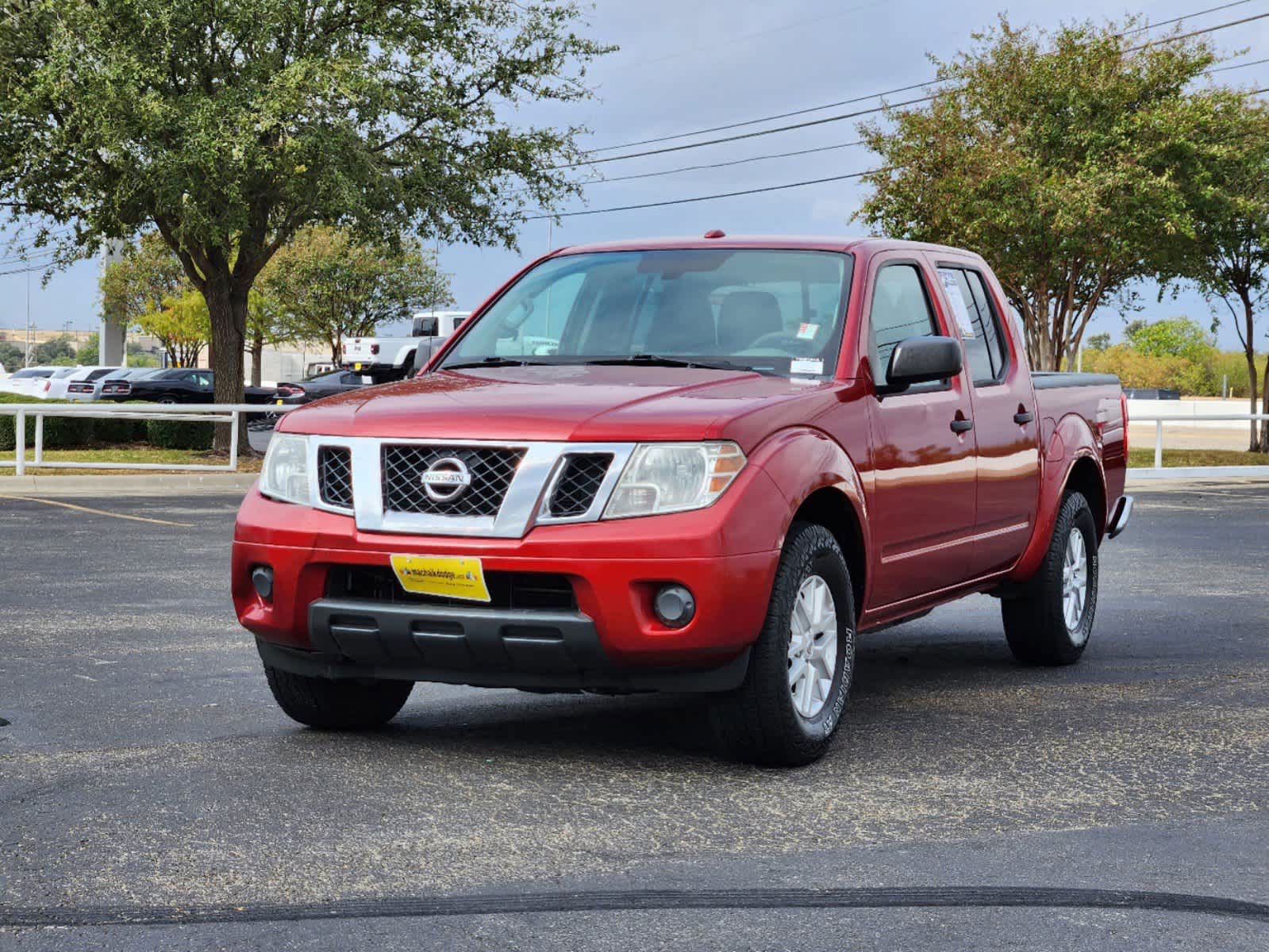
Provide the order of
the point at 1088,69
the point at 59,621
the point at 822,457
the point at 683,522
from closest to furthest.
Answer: the point at 683,522 < the point at 822,457 < the point at 59,621 < the point at 1088,69

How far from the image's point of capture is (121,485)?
69.7ft

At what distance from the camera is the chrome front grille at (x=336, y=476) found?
223 inches

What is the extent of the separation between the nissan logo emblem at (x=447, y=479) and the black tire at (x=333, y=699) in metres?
1.00

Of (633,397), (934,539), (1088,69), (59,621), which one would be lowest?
(59,621)

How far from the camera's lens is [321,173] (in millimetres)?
24141

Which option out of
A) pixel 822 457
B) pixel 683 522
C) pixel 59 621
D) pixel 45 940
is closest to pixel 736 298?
pixel 822 457

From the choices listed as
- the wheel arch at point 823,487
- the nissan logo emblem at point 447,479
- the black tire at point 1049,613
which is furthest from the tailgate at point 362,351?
the nissan logo emblem at point 447,479

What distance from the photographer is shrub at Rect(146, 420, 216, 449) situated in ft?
92.7

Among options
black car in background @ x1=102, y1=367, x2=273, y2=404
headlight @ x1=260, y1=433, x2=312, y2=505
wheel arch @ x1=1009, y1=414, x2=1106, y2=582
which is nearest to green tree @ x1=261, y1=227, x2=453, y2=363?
black car in background @ x1=102, y1=367, x2=273, y2=404

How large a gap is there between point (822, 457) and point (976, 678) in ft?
8.43

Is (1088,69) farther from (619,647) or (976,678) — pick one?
(619,647)

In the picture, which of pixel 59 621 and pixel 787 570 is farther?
pixel 59 621

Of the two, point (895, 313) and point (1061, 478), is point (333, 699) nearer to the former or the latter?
point (895, 313)

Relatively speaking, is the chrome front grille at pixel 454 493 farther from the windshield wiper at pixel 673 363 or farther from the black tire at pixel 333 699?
the windshield wiper at pixel 673 363
